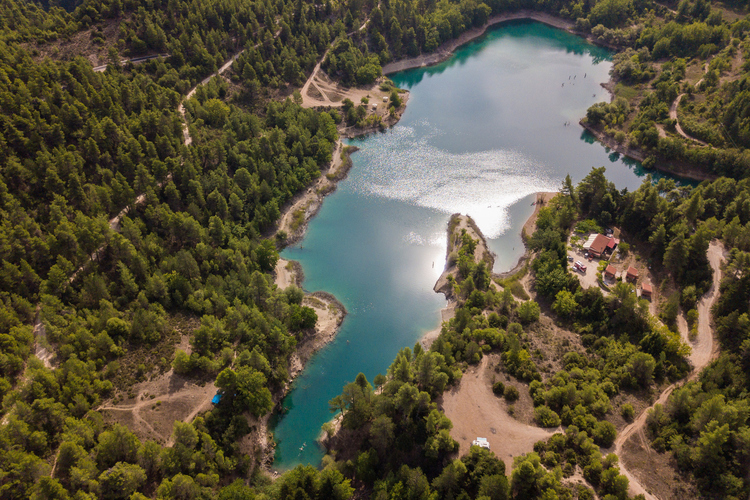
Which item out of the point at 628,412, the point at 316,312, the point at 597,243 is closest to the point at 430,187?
the point at 597,243

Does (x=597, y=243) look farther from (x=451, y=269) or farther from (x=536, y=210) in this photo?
(x=451, y=269)

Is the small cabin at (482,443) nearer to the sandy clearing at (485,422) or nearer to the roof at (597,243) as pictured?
the sandy clearing at (485,422)

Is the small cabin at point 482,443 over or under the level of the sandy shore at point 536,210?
under

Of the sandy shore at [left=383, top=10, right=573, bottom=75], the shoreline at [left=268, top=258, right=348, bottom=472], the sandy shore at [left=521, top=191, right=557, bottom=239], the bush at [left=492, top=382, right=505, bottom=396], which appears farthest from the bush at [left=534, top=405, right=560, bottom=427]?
the sandy shore at [left=383, top=10, right=573, bottom=75]

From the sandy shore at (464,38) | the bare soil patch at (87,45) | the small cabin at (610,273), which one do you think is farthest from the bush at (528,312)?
the bare soil patch at (87,45)

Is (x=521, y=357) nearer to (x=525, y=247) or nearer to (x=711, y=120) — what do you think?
(x=525, y=247)

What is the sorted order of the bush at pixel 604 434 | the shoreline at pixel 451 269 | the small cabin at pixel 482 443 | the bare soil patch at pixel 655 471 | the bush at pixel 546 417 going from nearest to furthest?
Result: the bare soil patch at pixel 655 471 < the small cabin at pixel 482 443 < the bush at pixel 604 434 < the bush at pixel 546 417 < the shoreline at pixel 451 269
